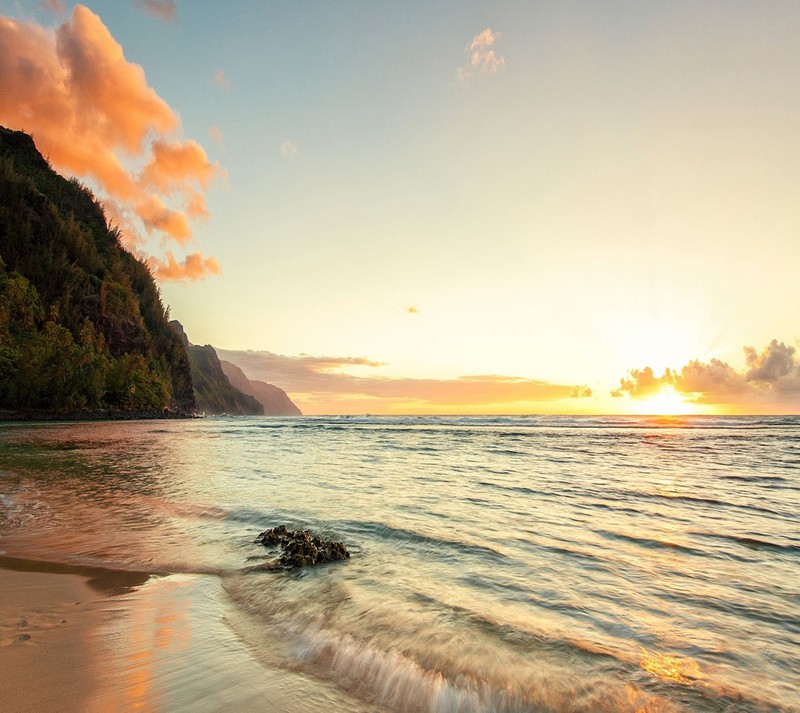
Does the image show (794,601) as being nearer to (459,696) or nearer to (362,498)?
(459,696)

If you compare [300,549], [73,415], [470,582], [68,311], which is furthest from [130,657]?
[68,311]

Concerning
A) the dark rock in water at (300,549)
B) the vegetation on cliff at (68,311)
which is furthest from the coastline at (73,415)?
the dark rock in water at (300,549)

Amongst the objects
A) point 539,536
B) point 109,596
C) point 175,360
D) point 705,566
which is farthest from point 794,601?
point 175,360

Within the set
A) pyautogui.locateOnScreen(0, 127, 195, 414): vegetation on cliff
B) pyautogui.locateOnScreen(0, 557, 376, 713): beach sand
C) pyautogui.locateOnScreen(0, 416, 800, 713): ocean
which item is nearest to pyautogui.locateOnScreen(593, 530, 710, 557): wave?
pyautogui.locateOnScreen(0, 416, 800, 713): ocean

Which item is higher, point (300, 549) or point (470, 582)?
point (300, 549)

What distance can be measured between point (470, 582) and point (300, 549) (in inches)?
111

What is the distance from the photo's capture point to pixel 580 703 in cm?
367

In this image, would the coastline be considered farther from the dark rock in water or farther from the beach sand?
the beach sand

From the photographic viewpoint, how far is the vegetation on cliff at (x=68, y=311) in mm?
63094

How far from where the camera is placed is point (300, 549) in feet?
23.8

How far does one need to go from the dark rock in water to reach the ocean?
0.25m

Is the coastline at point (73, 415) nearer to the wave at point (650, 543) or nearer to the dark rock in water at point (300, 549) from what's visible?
the dark rock in water at point (300, 549)

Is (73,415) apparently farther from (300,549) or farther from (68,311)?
(300,549)

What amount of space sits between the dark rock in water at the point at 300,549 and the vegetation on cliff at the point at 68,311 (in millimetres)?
69892
